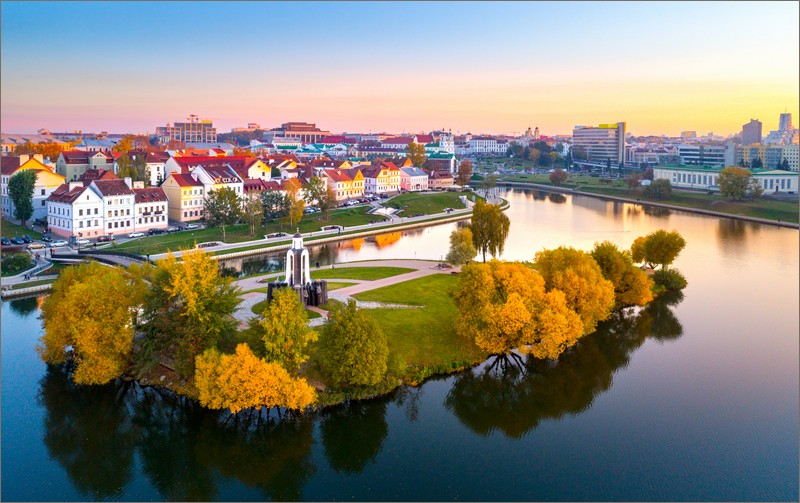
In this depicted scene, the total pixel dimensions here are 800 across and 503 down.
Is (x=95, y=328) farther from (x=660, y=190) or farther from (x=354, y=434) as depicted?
(x=660, y=190)

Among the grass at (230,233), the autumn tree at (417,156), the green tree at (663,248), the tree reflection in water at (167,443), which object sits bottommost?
the tree reflection in water at (167,443)

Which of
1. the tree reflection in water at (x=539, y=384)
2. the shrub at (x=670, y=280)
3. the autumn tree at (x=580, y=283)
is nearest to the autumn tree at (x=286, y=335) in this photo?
the tree reflection in water at (x=539, y=384)

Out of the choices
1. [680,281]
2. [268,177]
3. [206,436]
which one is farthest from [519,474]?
Result: [268,177]

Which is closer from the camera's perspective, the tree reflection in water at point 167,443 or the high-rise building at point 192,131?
the tree reflection in water at point 167,443

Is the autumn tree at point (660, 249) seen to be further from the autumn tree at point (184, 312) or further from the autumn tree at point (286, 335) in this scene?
the autumn tree at point (184, 312)

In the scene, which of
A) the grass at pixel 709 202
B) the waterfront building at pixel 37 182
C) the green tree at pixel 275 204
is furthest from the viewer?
the grass at pixel 709 202

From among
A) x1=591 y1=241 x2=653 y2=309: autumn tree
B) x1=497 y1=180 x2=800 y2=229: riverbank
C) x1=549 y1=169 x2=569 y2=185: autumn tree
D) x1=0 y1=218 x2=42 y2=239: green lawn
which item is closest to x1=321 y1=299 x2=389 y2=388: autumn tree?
x1=591 y1=241 x2=653 y2=309: autumn tree

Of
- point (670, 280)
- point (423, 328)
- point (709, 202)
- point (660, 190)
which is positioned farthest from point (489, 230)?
point (660, 190)
